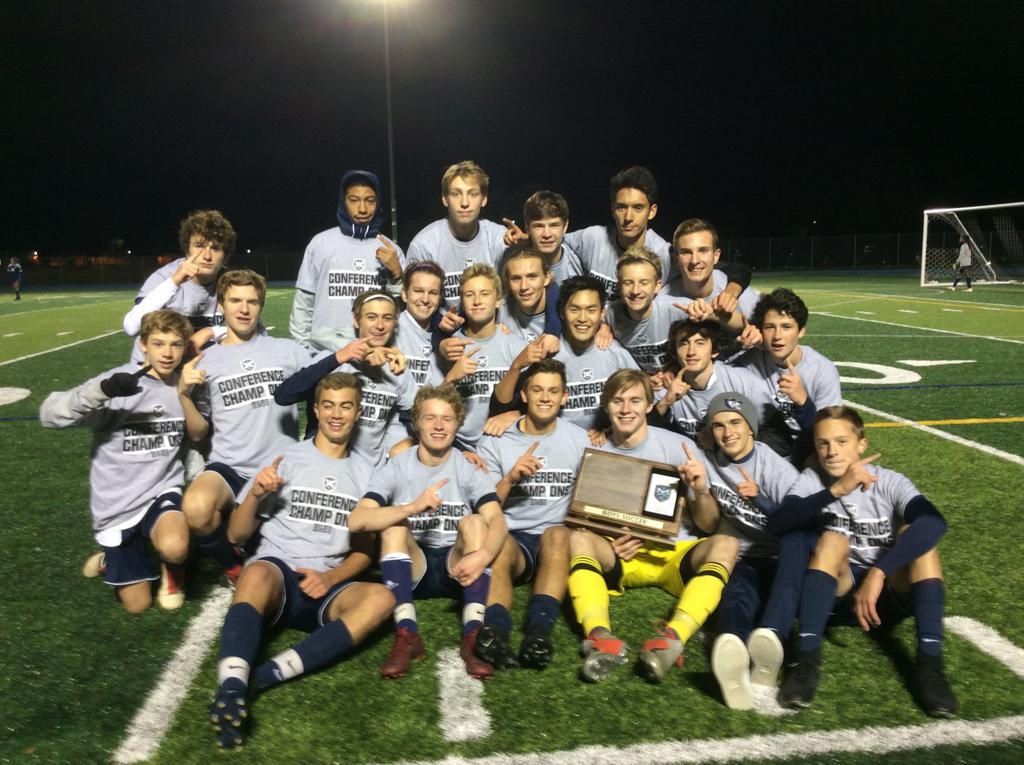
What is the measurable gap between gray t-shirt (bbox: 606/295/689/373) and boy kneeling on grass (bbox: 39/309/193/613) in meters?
2.38

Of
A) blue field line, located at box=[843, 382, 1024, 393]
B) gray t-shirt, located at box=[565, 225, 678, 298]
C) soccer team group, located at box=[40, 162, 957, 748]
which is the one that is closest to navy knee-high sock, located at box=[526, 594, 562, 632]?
soccer team group, located at box=[40, 162, 957, 748]

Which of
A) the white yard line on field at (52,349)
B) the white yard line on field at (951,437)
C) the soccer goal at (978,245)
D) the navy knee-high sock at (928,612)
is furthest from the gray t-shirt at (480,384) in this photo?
the soccer goal at (978,245)

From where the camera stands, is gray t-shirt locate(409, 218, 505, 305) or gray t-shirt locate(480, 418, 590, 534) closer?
gray t-shirt locate(480, 418, 590, 534)

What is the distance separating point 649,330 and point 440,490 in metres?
1.75

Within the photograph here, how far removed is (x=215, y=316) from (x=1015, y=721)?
4268mm

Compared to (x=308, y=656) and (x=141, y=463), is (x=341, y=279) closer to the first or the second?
(x=141, y=463)

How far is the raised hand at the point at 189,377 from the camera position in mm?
3746

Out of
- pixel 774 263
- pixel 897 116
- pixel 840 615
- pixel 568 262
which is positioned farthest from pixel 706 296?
pixel 897 116

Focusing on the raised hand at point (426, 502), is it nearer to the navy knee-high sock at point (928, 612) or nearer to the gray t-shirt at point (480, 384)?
the gray t-shirt at point (480, 384)

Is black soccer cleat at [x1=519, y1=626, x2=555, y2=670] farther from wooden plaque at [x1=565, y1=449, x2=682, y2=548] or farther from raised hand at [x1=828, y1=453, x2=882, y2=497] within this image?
raised hand at [x1=828, y1=453, x2=882, y2=497]

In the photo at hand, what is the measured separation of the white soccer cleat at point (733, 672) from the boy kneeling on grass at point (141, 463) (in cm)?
238

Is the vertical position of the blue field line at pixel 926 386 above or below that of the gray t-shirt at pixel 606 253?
below

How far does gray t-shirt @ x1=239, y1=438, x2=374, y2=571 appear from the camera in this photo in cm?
335

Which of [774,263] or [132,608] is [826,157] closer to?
[774,263]
